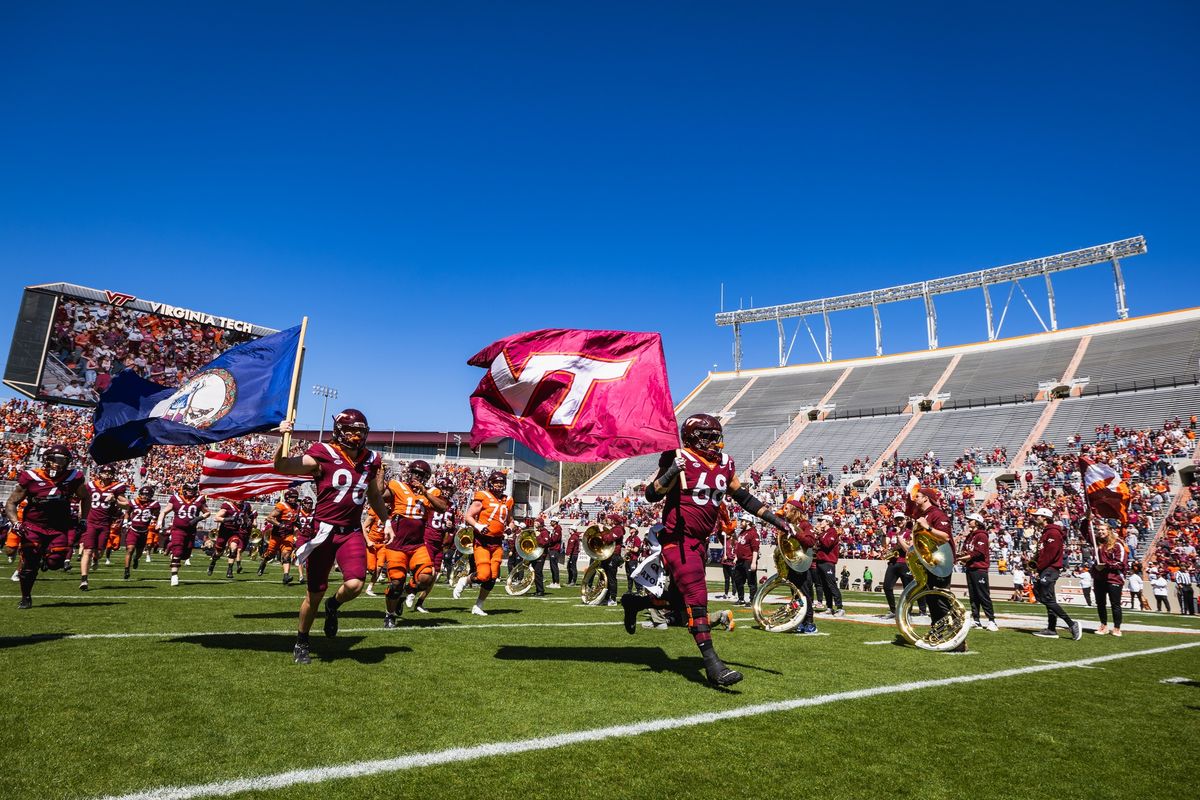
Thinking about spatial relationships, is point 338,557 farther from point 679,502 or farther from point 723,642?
point 723,642

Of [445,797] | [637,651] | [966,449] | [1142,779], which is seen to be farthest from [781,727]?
[966,449]

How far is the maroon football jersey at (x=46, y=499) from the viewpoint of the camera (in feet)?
30.7

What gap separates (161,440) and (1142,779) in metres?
11.2

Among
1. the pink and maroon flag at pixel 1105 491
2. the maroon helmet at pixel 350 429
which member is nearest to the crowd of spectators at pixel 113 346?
the maroon helmet at pixel 350 429

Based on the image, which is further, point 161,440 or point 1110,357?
point 1110,357

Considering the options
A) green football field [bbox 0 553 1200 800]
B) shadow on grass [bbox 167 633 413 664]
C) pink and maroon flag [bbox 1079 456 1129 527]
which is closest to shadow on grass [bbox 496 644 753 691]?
green football field [bbox 0 553 1200 800]

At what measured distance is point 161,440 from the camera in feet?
32.3

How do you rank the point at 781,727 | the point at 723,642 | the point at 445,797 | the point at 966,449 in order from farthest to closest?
1. the point at 966,449
2. the point at 723,642
3. the point at 781,727
4. the point at 445,797

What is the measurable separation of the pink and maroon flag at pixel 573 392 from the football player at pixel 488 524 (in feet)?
10.9

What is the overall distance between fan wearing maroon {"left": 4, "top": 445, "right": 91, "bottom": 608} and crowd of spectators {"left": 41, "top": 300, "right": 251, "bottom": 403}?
2843 cm

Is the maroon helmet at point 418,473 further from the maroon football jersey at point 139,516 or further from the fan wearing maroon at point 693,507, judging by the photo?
the maroon football jersey at point 139,516

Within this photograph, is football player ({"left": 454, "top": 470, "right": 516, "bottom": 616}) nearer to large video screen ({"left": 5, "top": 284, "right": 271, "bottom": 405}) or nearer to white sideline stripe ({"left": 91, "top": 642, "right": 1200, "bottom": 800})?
white sideline stripe ({"left": 91, "top": 642, "right": 1200, "bottom": 800})

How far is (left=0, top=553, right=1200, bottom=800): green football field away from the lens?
3488 mm

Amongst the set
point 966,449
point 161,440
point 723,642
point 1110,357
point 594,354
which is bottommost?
point 723,642
